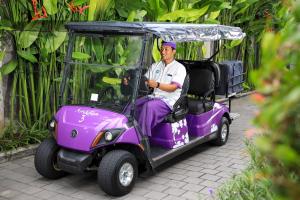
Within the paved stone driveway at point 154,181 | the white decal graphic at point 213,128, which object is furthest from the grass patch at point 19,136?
the white decal graphic at point 213,128

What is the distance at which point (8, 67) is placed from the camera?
18.9 ft

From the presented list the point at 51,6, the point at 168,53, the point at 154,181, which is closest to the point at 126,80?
the point at 168,53

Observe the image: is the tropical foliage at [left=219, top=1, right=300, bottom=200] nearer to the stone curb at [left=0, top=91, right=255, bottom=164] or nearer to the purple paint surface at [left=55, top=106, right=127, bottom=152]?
the purple paint surface at [left=55, top=106, right=127, bottom=152]

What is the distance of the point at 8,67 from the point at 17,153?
1210 millimetres

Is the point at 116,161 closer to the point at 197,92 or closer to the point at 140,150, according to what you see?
the point at 140,150

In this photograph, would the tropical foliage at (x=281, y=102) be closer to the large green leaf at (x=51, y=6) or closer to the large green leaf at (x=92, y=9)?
the large green leaf at (x=51, y=6)

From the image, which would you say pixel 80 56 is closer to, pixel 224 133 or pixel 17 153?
pixel 17 153

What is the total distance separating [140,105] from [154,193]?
1.05 m

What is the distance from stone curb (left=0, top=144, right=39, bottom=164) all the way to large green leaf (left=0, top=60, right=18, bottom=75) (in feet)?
3.56

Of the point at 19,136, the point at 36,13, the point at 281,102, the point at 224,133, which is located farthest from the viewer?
the point at 224,133

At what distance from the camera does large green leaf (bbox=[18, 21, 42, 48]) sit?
5859 millimetres

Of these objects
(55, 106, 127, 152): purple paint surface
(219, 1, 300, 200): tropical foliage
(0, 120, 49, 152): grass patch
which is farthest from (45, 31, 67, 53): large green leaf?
(219, 1, 300, 200): tropical foliage

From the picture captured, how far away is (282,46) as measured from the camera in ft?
2.93

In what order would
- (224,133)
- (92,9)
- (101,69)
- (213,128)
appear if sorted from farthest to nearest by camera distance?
(224,133), (213,128), (92,9), (101,69)
